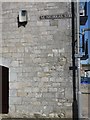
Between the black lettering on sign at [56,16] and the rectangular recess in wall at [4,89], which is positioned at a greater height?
the black lettering on sign at [56,16]

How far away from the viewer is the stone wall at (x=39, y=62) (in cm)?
943

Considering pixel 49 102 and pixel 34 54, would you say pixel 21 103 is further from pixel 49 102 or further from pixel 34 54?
pixel 34 54

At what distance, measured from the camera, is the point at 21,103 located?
31.5 feet

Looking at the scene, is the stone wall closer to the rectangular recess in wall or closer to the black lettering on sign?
the black lettering on sign

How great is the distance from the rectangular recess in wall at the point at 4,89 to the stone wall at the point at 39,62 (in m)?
0.50

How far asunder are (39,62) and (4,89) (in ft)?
5.80

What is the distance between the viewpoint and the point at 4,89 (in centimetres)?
1041

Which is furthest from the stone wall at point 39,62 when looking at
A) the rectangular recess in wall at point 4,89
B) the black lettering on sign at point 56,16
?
the rectangular recess in wall at point 4,89

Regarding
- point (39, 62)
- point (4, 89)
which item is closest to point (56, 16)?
point (39, 62)

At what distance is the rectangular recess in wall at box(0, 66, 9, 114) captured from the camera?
10125 millimetres

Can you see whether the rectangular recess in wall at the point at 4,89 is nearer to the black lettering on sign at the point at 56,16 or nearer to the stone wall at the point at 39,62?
the stone wall at the point at 39,62

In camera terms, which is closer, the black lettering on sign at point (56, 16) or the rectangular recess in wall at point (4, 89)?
the black lettering on sign at point (56, 16)

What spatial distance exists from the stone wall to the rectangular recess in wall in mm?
503

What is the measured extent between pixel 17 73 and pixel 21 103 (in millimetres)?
981
